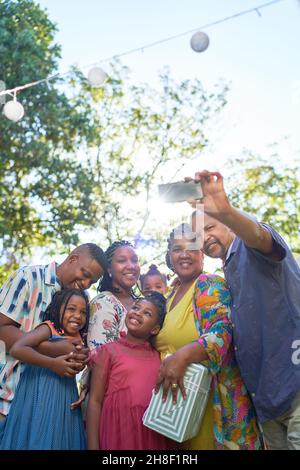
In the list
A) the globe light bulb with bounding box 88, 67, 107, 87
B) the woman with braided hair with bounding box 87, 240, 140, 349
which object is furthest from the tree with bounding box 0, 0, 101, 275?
the woman with braided hair with bounding box 87, 240, 140, 349

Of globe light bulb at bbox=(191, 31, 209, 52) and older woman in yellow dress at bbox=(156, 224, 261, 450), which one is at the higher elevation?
globe light bulb at bbox=(191, 31, 209, 52)

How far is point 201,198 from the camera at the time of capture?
6.52 ft

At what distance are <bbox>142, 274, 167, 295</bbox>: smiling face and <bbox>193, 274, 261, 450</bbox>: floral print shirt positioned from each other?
1591mm

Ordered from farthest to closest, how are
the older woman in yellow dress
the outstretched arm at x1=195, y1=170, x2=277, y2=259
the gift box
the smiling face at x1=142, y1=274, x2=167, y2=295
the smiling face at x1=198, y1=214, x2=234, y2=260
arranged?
the smiling face at x1=142, y1=274, x2=167, y2=295
the smiling face at x1=198, y1=214, x2=234, y2=260
the older woman in yellow dress
the gift box
the outstretched arm at x1=195, y1=170, x2=277, y2=259

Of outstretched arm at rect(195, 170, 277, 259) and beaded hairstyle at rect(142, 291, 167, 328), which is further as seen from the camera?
beaded hairstyle at rect(142, 291, 167, 328)

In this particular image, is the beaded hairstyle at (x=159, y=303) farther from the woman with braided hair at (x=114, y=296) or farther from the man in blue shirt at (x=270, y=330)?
the man in blue shirt at (x=270, y=330)

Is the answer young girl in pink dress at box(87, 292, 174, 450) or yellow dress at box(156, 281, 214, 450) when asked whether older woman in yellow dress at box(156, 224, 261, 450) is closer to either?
yellow dress at box(156, 281, 214, 450)

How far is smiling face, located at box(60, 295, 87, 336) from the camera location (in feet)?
8.86

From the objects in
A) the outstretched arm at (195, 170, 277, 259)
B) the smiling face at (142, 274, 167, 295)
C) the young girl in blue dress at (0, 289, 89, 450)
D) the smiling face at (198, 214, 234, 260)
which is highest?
the outstretched arm at (195, 170, 277, 259)

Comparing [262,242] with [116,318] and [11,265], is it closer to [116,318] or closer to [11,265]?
[116,318]

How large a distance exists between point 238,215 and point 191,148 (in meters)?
11.2

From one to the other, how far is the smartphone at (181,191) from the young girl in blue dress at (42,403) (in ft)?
3.42

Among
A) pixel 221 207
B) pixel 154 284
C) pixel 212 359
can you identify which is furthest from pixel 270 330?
pixel 154 284
